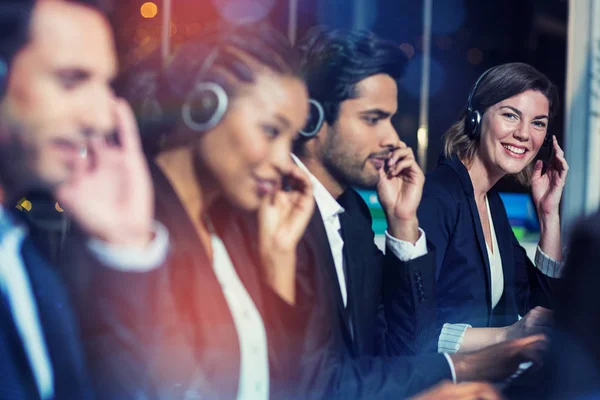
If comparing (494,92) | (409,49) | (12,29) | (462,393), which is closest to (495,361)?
(462,393)

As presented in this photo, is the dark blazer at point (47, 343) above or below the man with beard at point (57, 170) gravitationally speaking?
below

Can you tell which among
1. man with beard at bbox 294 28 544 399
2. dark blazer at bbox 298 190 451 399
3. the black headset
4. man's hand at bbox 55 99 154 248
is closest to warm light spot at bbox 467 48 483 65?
the black headset

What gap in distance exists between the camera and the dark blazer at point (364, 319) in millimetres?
1978

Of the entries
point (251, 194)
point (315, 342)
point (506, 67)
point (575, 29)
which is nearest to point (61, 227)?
point (251, 194)

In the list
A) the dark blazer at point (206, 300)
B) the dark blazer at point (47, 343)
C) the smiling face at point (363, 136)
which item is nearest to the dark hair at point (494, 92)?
the smiling face at point (363, 136)

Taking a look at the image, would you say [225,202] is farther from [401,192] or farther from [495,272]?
[495,272]

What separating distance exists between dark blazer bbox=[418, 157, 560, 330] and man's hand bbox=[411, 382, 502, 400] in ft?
1.21

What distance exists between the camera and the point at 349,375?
2.05 metres

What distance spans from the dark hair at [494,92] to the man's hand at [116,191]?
1.40 m

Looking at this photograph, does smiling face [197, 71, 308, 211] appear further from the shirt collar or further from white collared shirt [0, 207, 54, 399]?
white collared shirt [0, 207, 54, 399]

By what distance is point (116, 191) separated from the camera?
5.21ft

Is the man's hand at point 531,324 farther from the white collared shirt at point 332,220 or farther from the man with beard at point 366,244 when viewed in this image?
the white collared shirt at point 332,220

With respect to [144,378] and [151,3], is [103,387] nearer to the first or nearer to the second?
[144,378]

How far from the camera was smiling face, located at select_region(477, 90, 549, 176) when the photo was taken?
8.77 ft
